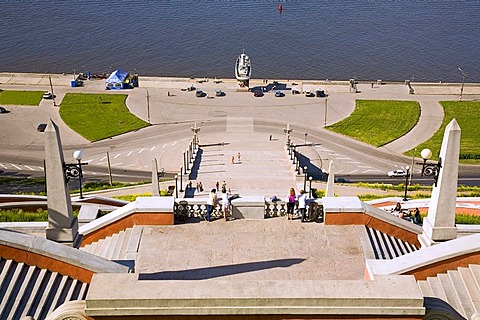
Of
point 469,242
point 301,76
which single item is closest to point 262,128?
point 301,76

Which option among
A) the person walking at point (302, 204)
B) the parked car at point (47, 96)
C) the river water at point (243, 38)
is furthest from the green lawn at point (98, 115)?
the person walking at point (302, 204)

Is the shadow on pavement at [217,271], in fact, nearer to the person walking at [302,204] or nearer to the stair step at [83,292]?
the stair step at [83,292]

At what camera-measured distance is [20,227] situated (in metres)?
21.1

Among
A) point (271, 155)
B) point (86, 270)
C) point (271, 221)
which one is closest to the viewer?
point (86, 270)

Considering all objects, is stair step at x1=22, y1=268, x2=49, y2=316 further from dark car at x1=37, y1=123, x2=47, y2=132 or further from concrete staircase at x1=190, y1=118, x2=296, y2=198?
dark car at x1=37, y1=123, x2=47, y2=132

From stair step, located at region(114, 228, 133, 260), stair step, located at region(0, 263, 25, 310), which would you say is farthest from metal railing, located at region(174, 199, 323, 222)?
stair step, located at region(0, 263, 25, 310)

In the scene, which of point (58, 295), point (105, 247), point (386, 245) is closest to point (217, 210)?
point (105, 247)

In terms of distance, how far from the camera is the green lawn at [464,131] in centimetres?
5378

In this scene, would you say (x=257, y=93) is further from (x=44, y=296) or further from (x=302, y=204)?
(x=44, y=296)

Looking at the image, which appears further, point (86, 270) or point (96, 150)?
point (96, 150)

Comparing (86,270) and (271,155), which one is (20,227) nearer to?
(86,270)

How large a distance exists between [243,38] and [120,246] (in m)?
78.0

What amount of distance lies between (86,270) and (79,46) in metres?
80.5

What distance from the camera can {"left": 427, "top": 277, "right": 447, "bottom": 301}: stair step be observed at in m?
15.1
